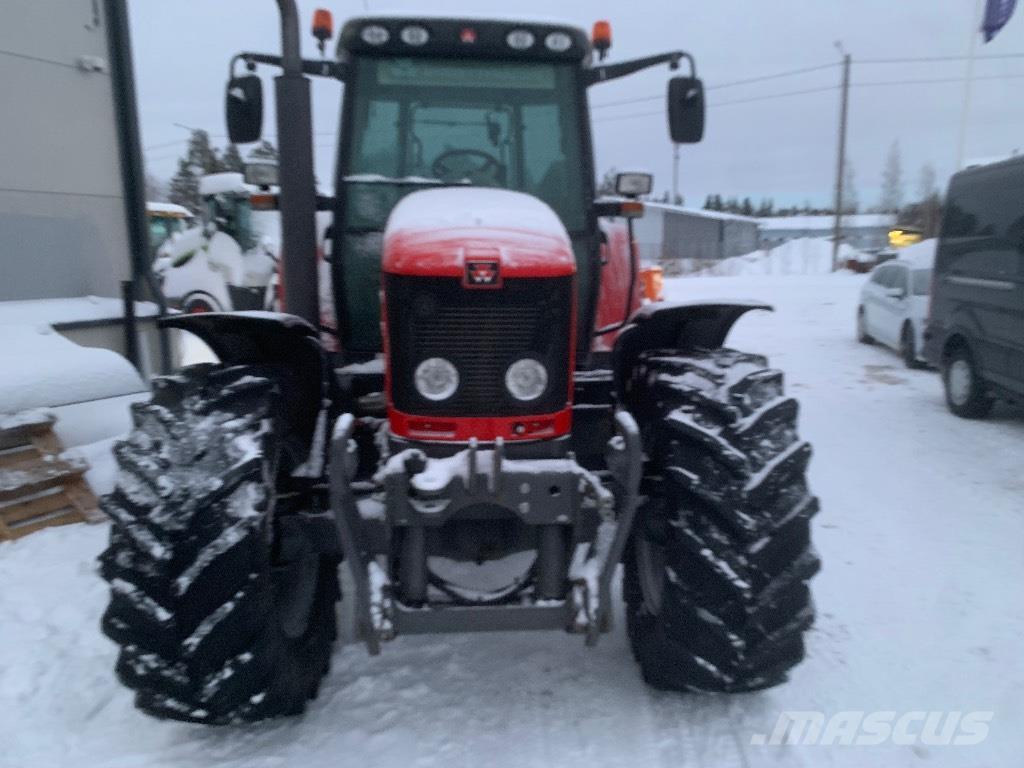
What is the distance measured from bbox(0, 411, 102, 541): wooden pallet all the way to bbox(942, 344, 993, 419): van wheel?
7680 mm

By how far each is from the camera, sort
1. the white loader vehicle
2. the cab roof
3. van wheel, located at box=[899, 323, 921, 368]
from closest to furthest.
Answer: the cab roof, van wheel, located at box=[899, 323, 921, 368], the white loader vehicle

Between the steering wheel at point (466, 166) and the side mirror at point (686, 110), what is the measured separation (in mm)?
884

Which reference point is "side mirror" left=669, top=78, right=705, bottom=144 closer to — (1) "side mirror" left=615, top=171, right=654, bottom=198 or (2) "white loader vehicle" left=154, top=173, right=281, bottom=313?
(1) "side mirror" left=615, top=171, right=654, bottom=198

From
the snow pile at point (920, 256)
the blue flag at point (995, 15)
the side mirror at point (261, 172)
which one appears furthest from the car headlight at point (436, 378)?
the blue flag at point (995, 15)

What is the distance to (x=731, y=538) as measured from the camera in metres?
2.86

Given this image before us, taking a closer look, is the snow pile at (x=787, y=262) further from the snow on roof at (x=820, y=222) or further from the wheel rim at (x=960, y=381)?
the wheel rim at (x=960, y=381)

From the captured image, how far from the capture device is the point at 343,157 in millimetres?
3877

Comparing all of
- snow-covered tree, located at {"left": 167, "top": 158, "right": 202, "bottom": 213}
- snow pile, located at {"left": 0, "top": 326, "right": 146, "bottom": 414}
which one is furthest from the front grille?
snow-covered tree, located at {"left": 167, "top": 158, "right": 202, "bottom": 213}

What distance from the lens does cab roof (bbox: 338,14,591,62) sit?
3.69 metres

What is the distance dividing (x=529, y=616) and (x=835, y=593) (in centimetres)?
223

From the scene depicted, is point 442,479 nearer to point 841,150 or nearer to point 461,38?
point 461,38

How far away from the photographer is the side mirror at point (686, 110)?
3.97 m

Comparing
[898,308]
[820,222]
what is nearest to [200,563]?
[898,308]

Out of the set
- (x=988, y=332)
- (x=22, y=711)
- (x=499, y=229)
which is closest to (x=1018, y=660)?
(x=499, y=229)
